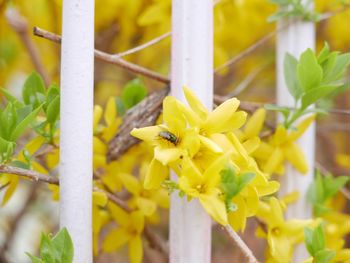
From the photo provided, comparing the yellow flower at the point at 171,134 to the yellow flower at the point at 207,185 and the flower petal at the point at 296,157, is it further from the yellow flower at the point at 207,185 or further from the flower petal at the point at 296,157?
the flower petal at the point at 296,157

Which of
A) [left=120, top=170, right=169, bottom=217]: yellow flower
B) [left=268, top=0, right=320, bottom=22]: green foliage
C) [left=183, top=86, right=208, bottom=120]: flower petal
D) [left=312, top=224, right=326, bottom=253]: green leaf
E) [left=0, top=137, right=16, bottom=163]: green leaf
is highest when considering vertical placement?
[left=268, top=0, right=320, bottom=22]: green foliage

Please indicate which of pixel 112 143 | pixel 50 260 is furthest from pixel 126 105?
pixel 50 260

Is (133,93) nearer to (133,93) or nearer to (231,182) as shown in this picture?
(133,93)

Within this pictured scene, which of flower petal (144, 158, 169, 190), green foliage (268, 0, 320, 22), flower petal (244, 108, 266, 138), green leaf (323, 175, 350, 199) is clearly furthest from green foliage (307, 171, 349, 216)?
flower petal (144, 158, 169, 190)

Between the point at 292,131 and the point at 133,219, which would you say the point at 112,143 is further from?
the point at 292,131

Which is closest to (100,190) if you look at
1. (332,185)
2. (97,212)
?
(97,212)

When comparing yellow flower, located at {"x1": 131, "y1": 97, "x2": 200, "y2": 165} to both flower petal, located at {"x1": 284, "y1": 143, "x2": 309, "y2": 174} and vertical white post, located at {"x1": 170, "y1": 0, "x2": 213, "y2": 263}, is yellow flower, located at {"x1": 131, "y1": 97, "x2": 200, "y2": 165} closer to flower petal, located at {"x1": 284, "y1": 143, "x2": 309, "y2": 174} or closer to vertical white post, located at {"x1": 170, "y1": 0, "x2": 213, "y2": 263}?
vertical white post, located at {"x1": 170, "y1": 0, "x2": 213, "y2": 263}

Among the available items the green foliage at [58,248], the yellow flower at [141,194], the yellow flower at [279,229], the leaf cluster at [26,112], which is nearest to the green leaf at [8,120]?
the leaf cluster at [26,112]
